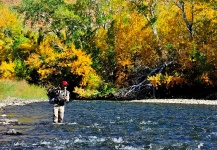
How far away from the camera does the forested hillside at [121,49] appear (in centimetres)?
4106

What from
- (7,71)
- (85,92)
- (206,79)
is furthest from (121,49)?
(7,71)

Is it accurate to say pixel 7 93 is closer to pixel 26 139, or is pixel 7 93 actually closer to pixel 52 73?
pixel 52 73

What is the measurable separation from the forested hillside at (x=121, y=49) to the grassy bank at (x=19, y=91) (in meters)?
6.14

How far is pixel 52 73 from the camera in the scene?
1831 inches

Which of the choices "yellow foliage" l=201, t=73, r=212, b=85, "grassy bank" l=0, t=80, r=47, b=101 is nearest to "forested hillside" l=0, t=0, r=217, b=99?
"yellow foliage" l=201, t=73, r=212, b=85

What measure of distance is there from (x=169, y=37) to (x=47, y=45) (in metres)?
13.3

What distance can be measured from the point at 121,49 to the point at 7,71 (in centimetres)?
1197

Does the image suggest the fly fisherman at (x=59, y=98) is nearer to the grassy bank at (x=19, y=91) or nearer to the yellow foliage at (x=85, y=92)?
the grassy bank at (x=19, y=91)

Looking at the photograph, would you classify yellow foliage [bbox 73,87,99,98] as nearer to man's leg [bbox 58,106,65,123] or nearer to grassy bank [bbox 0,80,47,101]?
grassy bank [bbox 0,80,47,101]

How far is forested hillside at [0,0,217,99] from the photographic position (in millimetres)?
41062

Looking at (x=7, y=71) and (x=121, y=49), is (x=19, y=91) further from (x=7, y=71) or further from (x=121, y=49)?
(x=121, y=49)

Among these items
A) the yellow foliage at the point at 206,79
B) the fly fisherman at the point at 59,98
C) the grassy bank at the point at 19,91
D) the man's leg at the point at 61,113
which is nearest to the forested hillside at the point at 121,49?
the yellow foliage at the point at 206,79

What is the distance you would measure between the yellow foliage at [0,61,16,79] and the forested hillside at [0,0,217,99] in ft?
0.34

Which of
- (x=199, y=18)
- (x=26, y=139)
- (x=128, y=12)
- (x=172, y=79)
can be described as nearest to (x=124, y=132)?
(x=26, y=139)
